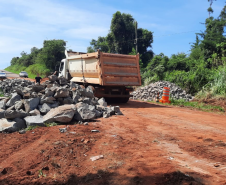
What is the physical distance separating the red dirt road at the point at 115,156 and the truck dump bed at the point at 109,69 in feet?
17.6

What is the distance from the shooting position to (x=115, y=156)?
427 cm

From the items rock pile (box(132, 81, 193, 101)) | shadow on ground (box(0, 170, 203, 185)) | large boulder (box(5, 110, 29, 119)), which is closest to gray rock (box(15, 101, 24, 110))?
large boulder (box(5, 110, 29, 119))

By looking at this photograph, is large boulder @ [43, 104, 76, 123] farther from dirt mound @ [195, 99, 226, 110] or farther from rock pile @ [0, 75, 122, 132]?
dirt mound @ [195, 99, 226, 110]

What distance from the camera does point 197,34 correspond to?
27.0 metres

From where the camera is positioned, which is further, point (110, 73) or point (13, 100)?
point (110, 73)

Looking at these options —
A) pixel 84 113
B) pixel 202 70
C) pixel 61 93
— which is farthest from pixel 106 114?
pixel 202 70

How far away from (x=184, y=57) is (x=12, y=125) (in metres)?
22.5

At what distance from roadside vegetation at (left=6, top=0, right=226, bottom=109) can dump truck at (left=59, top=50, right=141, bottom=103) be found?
5.37 m

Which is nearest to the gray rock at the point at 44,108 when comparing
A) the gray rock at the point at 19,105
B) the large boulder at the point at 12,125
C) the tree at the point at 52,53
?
the gray rock at the point at 19,105

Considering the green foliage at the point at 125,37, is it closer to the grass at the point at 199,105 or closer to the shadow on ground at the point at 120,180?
the grass at the point at 199,105

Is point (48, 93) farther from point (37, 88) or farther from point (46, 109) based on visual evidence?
point (37, 88)

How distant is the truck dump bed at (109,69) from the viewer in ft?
38.0

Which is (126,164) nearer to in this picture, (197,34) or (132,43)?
(197,34)

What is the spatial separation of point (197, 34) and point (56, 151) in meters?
26.4
